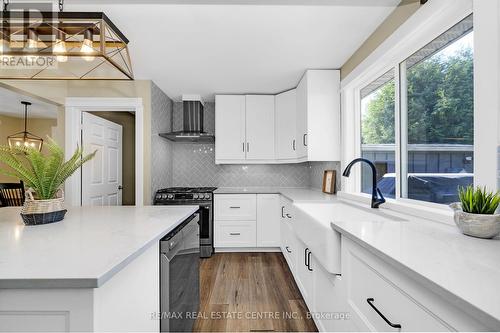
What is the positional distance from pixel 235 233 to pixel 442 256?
112 inches

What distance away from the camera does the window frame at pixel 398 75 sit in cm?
132

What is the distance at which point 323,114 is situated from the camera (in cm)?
281

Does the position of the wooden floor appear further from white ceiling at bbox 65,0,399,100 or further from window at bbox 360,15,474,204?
white ceiling at bbox 65,0,399,100

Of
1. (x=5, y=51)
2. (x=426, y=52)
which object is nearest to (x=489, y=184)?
(x=426, y=52)

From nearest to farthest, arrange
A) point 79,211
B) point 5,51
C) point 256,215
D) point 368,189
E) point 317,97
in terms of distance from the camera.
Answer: point 5,51
point 79,211
point 368,189
point 317,97
point 256,215

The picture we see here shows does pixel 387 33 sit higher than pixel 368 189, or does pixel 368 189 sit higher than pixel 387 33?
pixel 387 33

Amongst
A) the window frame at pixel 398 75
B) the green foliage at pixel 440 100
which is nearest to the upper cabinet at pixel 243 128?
the window frame at pixel 398 75

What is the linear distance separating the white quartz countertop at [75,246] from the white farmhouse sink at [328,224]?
31.9 inches

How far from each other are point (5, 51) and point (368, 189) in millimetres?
2801

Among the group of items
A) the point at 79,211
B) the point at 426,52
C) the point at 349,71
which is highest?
the point at 349,71

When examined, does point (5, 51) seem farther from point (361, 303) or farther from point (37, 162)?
point (361, 303)

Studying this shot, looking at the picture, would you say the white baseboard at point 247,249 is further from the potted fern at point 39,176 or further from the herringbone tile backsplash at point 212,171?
the potted fern at point 39,176

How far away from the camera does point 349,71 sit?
2.54 metres

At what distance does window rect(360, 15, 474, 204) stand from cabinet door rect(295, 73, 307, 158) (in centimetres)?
90
